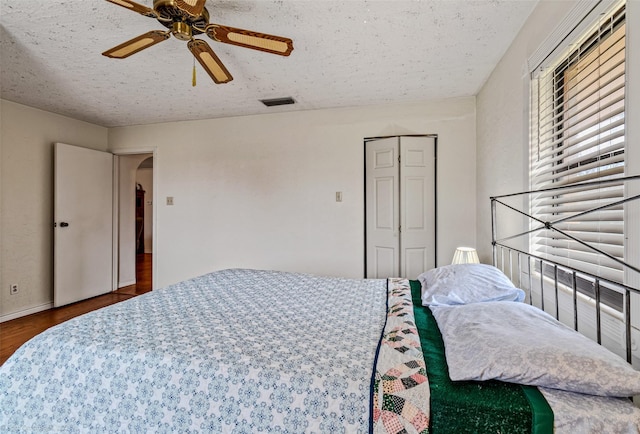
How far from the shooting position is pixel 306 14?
189 cm

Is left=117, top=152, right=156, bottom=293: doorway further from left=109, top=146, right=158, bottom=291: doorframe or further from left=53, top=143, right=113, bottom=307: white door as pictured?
left=53, top=143, right=113, bottom=307: white door

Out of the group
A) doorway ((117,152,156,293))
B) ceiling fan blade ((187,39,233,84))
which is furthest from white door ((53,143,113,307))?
ceiling fan blade ((187,39,233,84))

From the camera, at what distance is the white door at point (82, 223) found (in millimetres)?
3695

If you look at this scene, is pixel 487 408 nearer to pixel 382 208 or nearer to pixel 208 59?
pixel 208 59

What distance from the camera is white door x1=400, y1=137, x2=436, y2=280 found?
3326 mm

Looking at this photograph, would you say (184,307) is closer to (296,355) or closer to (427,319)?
(296,355)

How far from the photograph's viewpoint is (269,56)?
2406mm

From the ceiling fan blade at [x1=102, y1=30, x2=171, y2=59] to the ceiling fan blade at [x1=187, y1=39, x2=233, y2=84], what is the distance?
0.16 metres

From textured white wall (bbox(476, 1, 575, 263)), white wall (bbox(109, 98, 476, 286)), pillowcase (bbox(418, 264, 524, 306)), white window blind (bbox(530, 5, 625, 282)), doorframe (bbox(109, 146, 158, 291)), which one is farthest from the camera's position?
doorframe (bbox(109, 146, 158, 291))

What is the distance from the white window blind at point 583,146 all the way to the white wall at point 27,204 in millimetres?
4757

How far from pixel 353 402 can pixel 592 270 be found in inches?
44.8

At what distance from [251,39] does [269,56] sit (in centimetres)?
78

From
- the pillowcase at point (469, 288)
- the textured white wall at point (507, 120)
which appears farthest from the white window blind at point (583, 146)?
the pillowcase at point (469, 288)

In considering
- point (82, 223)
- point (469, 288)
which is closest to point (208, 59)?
point (469, 288)
